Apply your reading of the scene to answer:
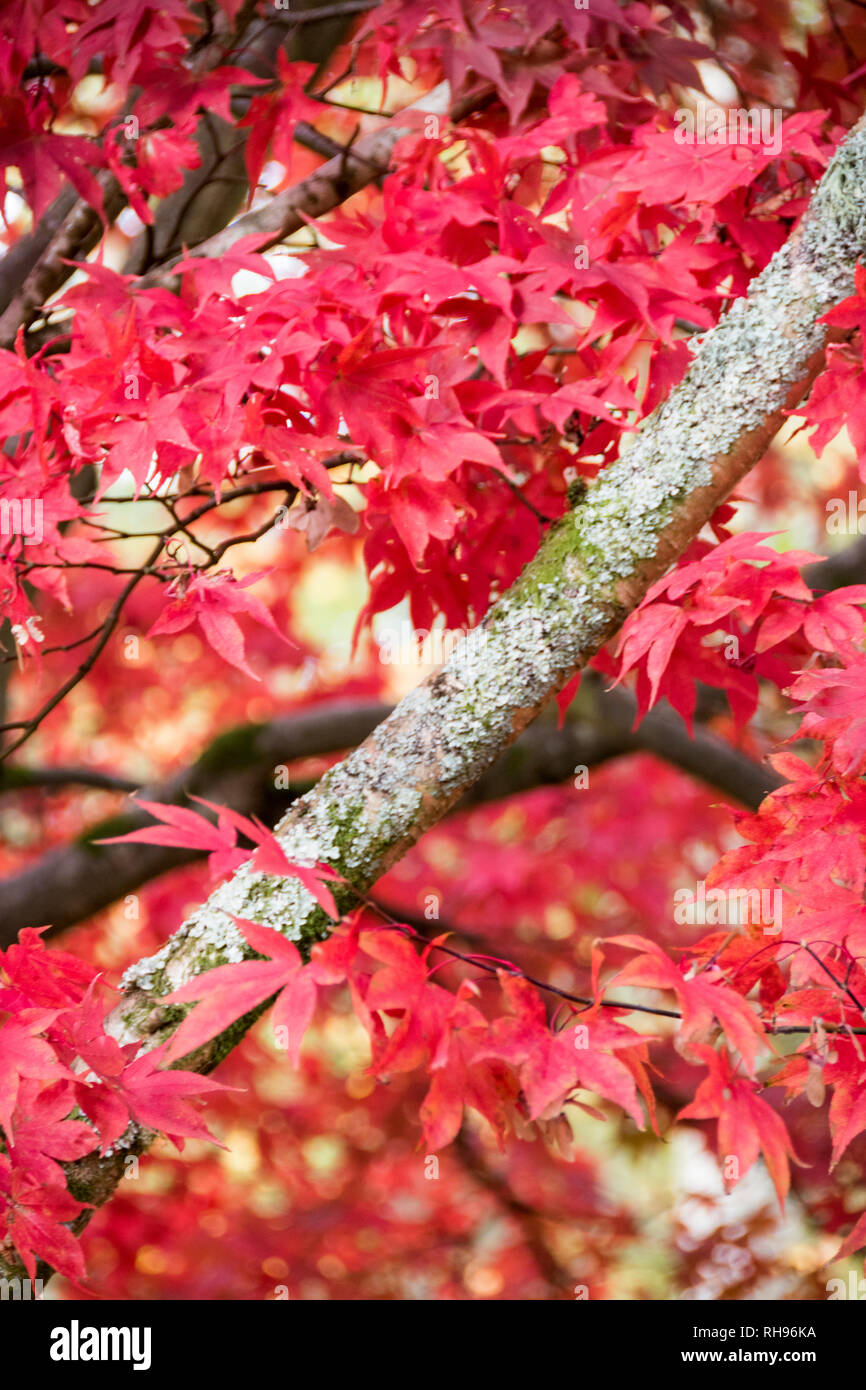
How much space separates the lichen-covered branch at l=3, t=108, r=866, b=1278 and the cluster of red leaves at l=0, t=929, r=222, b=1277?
0.14 metres

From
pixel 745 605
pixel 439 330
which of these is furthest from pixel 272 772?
pixel 745 605

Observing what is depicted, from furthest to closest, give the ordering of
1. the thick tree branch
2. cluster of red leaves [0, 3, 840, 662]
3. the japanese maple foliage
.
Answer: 1. the thick tree branch
2. cluster of red leaves [0, 3, 840, 662]
3. the japanese maple foliage

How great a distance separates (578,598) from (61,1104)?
669 millimetres

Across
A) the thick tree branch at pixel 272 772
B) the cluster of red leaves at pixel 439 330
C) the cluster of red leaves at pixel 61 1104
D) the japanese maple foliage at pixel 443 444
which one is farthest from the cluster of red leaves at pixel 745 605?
the thick tree branch at pixel 272 772

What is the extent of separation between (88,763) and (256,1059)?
1.28 m

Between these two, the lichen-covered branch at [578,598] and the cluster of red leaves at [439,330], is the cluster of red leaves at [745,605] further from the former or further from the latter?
the cluster of red leaves at [439,330]

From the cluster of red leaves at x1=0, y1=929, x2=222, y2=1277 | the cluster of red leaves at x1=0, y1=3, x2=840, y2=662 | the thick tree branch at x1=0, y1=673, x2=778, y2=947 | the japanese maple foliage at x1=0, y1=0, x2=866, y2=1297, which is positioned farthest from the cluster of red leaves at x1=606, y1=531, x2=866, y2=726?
the thick tree branch at x1=0, y1=673, x2=778, y2=947

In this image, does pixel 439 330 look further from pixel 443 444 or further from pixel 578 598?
pixel 578 598

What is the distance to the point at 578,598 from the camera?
1.08 metres

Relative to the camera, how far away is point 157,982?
1042 mm

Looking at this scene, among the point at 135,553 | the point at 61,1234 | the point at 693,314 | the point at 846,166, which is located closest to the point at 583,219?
the point at 693,314

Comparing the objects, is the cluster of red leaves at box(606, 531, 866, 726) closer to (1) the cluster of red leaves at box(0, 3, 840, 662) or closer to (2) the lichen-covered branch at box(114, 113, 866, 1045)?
(2) the lichen-covered branch at box(114, 113, 866, 1045)

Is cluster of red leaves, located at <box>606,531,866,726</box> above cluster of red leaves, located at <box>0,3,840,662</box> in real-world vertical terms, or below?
below

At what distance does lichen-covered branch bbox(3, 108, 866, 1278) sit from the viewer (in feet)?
3.45
